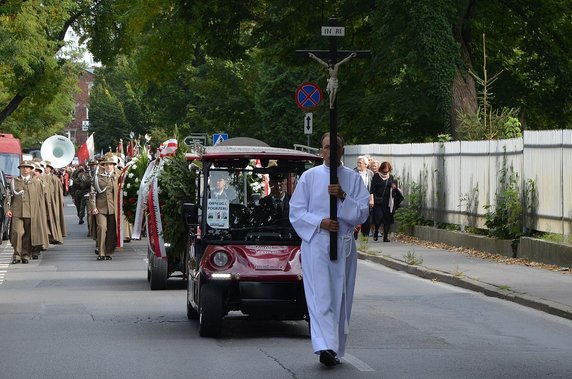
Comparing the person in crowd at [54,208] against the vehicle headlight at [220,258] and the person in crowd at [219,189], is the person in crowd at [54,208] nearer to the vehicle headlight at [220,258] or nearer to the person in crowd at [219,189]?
the person in crowd at [219,189]

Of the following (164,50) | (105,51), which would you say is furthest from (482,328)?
(105,51)

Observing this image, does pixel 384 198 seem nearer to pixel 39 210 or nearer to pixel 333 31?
pixel 39 210

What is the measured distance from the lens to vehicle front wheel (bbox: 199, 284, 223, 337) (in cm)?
1335

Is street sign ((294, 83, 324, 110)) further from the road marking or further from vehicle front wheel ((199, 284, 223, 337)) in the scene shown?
the road marking

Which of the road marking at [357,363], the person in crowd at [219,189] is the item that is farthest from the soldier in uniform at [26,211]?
the road marking at [357,363]

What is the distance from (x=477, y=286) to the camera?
19.1 meters

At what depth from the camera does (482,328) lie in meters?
14.5

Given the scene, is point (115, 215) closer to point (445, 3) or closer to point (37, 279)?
point (37, 279)

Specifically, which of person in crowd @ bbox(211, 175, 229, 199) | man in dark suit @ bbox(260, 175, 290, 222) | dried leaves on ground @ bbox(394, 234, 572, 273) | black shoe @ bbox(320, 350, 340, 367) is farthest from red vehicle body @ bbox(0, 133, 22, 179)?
black shoe @ bbox(320, 350, 340, 367)

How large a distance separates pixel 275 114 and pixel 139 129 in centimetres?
4449

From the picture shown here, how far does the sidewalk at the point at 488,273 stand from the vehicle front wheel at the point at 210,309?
13.5ft

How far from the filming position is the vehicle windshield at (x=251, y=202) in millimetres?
13727

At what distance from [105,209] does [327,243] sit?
16.1 metres

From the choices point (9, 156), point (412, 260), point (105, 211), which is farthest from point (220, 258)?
point (9, 156)
